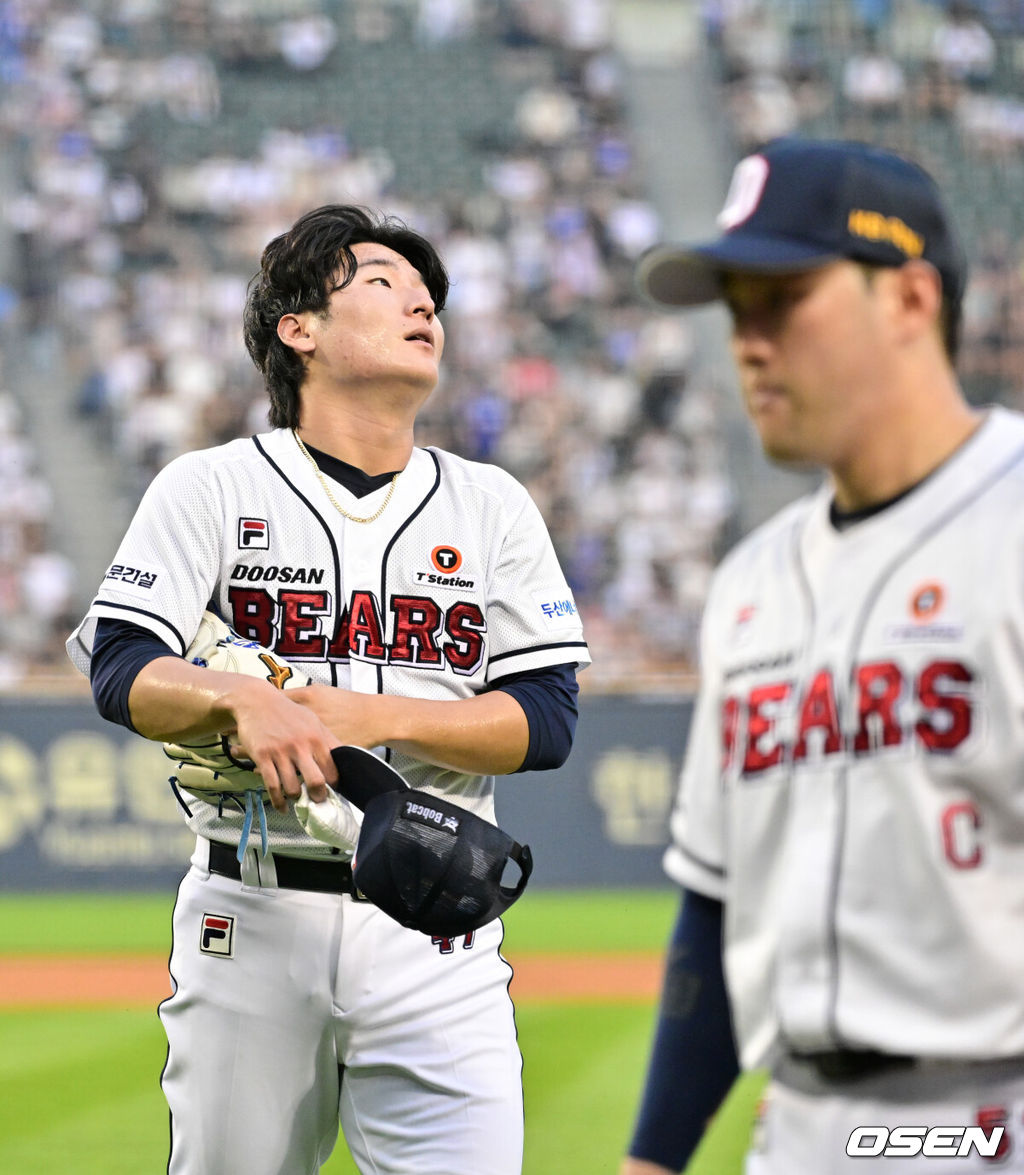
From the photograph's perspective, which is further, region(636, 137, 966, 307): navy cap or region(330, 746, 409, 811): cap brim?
region(330, 746, 409, 811): cap brim

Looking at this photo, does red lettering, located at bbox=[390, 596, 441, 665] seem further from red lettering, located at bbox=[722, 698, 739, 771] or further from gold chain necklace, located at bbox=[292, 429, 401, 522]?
red lettering, located at bbox=[722, 698, 739, 771]

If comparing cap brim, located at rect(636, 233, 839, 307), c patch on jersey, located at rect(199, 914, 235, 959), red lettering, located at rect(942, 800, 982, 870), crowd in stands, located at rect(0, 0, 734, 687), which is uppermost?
crowd in stands, located at rect(0, 0, 734, 687)

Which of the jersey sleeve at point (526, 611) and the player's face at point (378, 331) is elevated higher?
the player's face at point (378, 331)

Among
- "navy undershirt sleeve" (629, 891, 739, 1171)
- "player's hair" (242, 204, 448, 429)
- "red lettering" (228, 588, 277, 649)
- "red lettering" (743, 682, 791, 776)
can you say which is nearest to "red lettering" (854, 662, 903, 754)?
"red lettering" (743, 682, 791, 776)

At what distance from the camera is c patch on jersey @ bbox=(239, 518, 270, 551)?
3.01m

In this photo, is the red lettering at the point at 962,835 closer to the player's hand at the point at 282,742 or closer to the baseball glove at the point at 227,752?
the player's hand at the point at 282,742

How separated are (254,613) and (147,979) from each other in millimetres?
6591

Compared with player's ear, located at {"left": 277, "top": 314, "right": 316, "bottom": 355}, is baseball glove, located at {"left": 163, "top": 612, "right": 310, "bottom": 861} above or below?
below

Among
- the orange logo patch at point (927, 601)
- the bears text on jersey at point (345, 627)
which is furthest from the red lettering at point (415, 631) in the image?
the orange logo patch at point (927, 601)

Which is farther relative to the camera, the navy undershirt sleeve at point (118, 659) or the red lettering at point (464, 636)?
the red lettering at point (464, 636)

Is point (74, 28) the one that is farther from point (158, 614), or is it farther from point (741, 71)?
point (158, 614)

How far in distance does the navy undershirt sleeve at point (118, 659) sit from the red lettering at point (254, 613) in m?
0.16

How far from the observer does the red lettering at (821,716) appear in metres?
1.89

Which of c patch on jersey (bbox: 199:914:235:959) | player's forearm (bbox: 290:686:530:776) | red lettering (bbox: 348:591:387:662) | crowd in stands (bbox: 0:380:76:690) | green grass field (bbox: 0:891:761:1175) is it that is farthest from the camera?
crowd in stands (bbox: 0:380:76:690)
